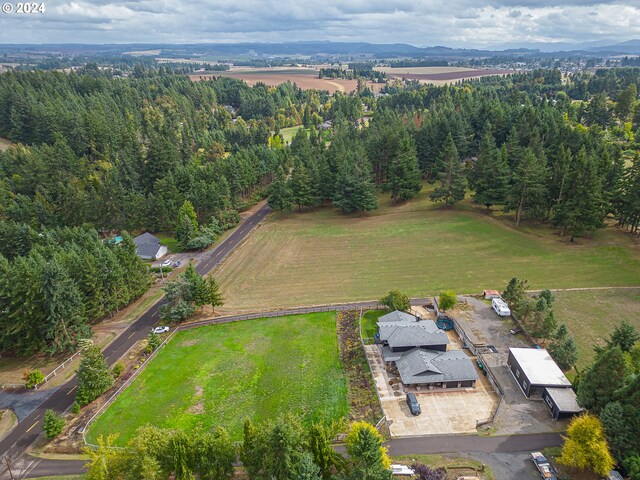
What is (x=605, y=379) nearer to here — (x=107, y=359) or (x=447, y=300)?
(x=447, y=300)

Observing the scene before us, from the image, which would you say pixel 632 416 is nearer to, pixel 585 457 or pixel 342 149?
pixel 585 457

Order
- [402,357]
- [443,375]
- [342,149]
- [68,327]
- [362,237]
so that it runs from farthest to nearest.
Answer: [342,149] → [362,237] → [68,327] → [402,357] → [443,375]

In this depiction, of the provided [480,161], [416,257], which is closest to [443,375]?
[416,257]

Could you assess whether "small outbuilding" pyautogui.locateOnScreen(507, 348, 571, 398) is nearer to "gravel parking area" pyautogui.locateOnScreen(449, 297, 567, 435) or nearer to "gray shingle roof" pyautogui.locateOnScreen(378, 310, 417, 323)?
"gravel parking area" pyautogui.locateOnScreen(449, 297, 567, 435)

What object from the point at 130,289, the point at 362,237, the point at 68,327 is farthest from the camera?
the point at 362,237

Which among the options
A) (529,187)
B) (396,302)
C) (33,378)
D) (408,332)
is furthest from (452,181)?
(33,378)

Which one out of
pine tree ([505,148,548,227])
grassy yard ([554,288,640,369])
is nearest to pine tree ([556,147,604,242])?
pine tree ([505,148,548,227])

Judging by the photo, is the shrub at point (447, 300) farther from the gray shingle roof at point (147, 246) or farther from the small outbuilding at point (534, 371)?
the gray shingle roof at point (147, 246)
